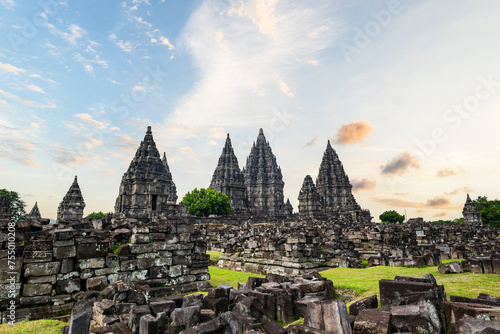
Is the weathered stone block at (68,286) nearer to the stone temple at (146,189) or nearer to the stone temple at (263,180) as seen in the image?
the stone temple at (146,189)

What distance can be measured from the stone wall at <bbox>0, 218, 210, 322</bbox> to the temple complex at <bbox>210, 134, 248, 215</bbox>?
160 feet

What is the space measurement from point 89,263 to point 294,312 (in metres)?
4.80

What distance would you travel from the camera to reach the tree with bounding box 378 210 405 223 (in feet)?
217

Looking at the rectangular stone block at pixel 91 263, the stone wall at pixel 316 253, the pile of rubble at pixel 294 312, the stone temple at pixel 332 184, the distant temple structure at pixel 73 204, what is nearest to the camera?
the pile of rubble at pixel 294 312

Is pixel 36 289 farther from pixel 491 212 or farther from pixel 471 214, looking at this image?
pixel 491 212

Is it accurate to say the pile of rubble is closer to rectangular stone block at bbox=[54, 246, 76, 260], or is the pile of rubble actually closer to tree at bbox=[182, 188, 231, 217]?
rectangular stone block at bbox=[54, 246, 76, 260]

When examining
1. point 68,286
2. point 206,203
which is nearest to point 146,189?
point 68,286

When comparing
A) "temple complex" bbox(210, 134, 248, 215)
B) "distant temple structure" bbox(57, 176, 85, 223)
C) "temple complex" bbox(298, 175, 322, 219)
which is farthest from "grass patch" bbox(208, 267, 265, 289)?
"temple complex" bbox(210, 134, 248, 215)

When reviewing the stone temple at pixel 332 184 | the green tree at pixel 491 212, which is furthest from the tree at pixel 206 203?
the green tree at pixel 491 212

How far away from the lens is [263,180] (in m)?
69.6

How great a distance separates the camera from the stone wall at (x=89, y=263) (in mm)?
5691

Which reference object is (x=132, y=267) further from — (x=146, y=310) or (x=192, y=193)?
(x=192, y=193)

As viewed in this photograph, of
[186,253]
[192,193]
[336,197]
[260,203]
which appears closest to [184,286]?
[186,253]

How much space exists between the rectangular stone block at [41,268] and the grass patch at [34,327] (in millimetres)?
910
